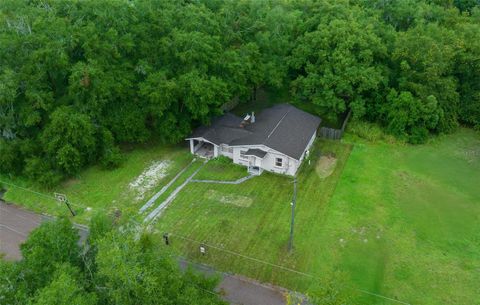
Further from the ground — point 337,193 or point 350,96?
point 350,96

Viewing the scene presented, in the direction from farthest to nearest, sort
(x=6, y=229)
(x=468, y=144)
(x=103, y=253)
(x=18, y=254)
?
1. (x=468, y=144)
2. (x=6, y=229)
3. (x=18, y=254)
4. (x=103, y=253)

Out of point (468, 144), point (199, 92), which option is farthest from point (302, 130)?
point (468, 144)

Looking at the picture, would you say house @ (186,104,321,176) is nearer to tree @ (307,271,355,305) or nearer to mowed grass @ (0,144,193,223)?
mowed grass @ (0,144,193,223)

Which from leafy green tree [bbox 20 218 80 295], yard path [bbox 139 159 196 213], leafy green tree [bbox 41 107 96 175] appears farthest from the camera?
leafy green tree [bbox 41 107 96 175]

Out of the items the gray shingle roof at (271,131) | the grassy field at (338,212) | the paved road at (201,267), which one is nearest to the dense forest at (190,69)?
the gray shingle roof at (271,131)

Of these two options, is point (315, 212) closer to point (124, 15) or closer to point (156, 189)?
point (156, 189)

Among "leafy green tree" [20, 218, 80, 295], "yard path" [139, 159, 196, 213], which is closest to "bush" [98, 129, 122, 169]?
"yard path" [139, 159, 196, 213]

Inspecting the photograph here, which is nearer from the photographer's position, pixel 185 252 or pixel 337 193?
pixel 185 252
